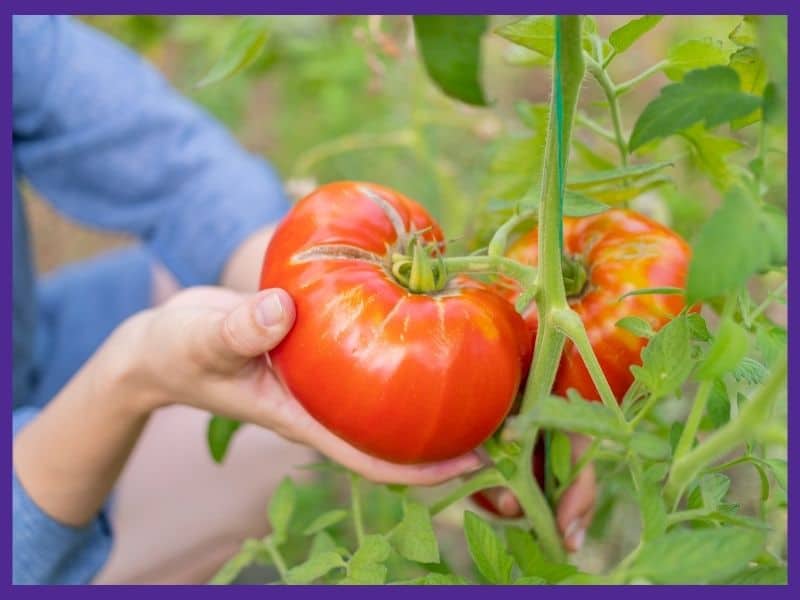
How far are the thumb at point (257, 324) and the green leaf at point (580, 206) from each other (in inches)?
7.3

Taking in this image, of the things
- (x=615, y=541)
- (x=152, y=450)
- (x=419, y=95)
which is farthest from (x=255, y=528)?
(x=419, y=95)

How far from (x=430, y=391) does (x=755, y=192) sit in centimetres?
22

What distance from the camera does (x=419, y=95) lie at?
134cm

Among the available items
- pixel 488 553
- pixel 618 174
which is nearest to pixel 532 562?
pixel 488 553

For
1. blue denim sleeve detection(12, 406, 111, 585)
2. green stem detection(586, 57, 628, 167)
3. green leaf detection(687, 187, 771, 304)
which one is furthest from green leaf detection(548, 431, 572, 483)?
blue denim sleeve detection(12, 406, 111, 585)

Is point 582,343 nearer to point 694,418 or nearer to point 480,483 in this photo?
point 694,418

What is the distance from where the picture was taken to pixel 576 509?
30.1 inches

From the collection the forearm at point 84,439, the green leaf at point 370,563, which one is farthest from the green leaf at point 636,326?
the forearm at point 84,439

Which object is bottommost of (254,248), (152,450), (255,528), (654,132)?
(255,528)

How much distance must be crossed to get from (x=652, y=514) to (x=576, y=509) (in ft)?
1.01

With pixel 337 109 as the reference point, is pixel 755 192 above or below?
above

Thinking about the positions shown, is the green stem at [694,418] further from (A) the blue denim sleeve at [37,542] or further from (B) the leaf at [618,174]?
(A) the blue denim sleeve at [37,542]

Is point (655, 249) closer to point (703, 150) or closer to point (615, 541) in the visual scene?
point (703, 150)

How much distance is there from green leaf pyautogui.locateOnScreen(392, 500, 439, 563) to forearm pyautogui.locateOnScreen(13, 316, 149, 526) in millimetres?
316
